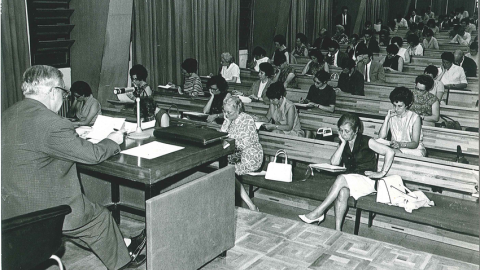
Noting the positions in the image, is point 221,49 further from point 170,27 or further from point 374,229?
point 374,229

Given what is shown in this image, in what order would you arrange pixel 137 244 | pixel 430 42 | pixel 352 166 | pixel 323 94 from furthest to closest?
pixel 430 42 → pixel 323 94 → pixel 352 166 → pixel 137 244

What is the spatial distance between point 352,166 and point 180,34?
6194 millimetres

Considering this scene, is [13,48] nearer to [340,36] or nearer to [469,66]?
[469,66]

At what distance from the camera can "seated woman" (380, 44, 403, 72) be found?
9.61 metres

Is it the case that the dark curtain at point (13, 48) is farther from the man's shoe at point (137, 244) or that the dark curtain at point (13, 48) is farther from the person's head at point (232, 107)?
the man's shoe at point (137, 244)

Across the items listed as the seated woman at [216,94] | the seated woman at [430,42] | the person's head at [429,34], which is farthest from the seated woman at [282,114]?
the person's head at [429,34]

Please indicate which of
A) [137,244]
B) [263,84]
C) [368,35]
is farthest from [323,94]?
[368,35]

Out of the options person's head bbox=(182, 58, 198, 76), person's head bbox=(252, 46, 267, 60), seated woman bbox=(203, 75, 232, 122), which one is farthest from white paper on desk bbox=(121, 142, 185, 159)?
person's head bbox=(252, 46, 267, 60)

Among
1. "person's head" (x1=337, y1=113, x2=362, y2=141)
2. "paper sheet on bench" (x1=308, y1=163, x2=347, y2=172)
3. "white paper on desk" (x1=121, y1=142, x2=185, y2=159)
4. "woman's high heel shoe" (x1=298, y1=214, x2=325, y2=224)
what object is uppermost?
"white paper on desk" (x1=121, y1=142, x2=185, y2=159)

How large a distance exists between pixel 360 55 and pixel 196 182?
7109 millimetres

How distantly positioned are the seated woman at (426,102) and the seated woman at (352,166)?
1.63 metres

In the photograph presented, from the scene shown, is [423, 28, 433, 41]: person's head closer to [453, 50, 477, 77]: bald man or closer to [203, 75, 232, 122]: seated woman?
[453, 50, 477, 77]: bald man

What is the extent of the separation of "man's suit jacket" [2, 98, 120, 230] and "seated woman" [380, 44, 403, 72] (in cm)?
790

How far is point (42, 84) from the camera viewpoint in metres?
2.62
